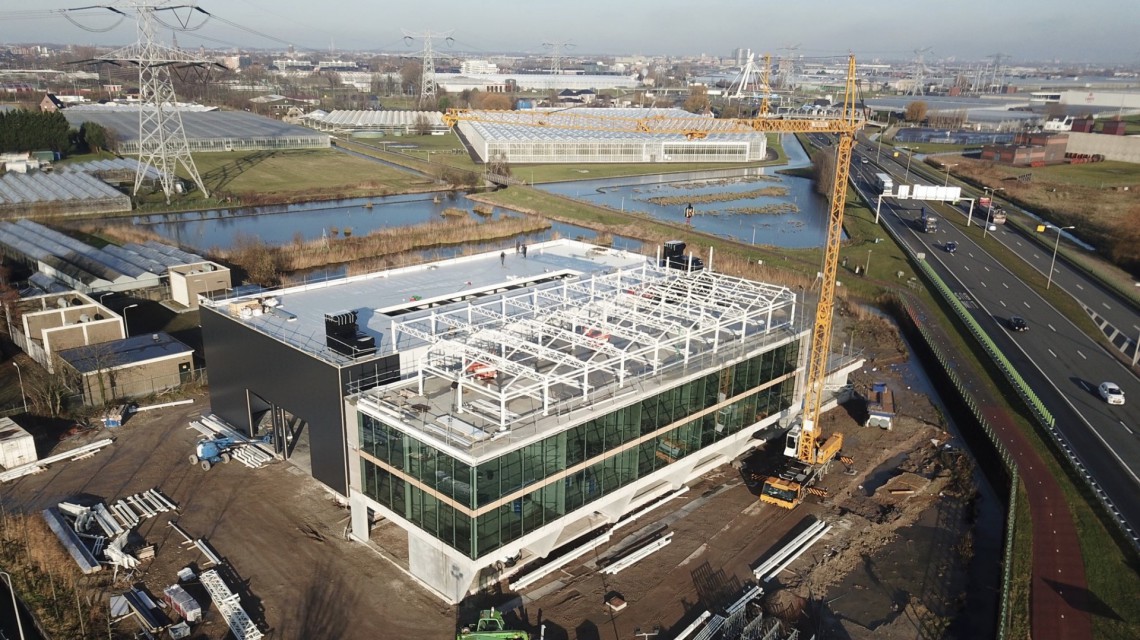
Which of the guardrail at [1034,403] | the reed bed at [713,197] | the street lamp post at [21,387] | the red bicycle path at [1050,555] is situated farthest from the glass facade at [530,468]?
the reed bed at [713,197]

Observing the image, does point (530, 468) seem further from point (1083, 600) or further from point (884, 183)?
point (884, 183)

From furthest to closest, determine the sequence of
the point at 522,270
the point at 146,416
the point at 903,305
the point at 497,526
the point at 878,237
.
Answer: the point at 878,237, the point at 903,305, the point at 522,270, the point at 146,416, the point at 497,526

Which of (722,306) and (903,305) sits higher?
(722,306)

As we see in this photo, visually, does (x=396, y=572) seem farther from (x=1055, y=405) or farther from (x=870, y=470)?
(x=1055, y=405)

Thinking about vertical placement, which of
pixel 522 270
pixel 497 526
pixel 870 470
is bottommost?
pixel 870 470

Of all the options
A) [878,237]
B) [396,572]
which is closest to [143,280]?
[396,572]

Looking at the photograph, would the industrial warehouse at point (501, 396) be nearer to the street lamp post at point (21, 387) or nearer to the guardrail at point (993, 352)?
the street lamp post at point (21, 387)

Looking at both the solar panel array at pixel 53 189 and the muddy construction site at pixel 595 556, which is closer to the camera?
the muddy construction site at pixel 595 556
